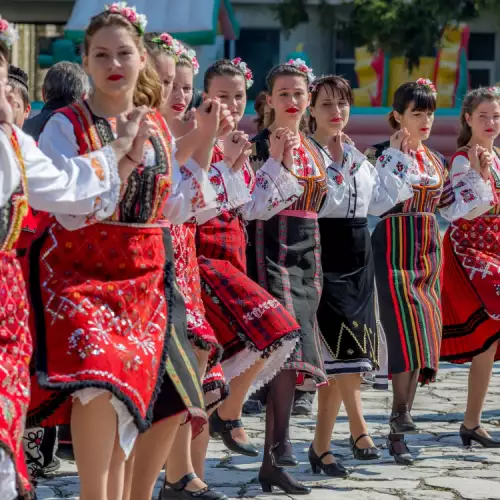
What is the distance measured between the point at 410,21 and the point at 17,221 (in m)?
16.4

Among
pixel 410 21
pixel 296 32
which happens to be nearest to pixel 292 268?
pixel 410 21

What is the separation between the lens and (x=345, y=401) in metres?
5.54

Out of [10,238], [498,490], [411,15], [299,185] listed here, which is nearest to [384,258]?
[299,185]

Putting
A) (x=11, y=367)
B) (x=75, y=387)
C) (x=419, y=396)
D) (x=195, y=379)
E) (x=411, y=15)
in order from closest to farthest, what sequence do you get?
1. (x=11, y=367)
2. (x=75, y=387)
3. (x=195, y=379)
4. (x=419, y=396)
5. (x=411, y=15)

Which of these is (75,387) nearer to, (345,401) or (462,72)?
(345,401)

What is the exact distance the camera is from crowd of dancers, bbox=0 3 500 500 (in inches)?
136

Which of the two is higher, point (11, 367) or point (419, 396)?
point (11, 367)

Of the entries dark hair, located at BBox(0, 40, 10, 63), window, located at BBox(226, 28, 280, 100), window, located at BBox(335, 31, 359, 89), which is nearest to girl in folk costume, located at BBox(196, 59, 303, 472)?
dark hair, located at BBox(0, 40, 10, 63)

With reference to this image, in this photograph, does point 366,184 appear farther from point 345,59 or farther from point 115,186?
point 345,59

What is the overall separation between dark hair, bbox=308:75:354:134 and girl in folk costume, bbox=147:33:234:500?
1.16m

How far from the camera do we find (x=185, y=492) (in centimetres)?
454

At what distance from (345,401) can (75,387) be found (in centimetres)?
231

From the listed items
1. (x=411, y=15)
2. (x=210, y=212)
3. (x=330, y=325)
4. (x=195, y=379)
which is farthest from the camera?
(x=411, y=15)

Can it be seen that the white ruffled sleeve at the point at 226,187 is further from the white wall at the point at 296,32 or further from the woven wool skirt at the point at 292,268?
the white wall at the point at 296,32
